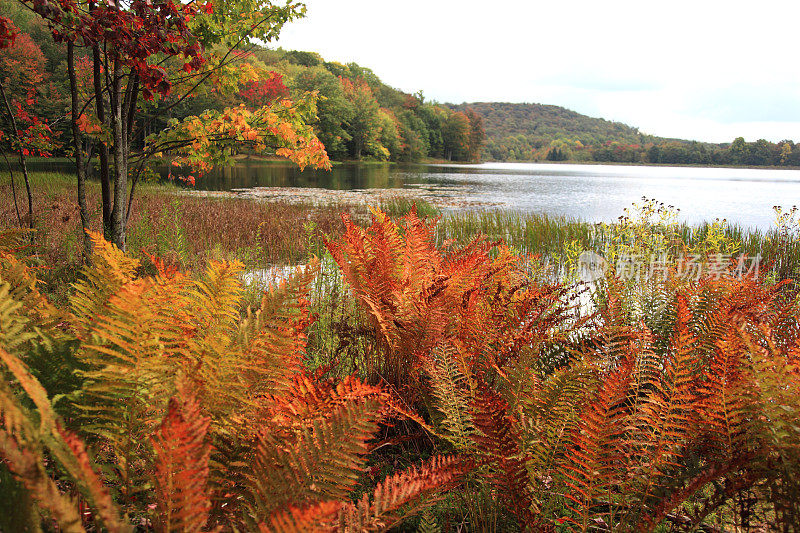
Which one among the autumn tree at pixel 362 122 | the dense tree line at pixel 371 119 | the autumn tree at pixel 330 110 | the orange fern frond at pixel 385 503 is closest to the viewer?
the orange fern frond at pixel 385 503

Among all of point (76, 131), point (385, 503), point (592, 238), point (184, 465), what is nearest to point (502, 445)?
point (385, 503)

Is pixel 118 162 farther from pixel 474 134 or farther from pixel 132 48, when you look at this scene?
pixel 474 134

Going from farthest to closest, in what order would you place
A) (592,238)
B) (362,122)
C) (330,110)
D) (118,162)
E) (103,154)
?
(362,122), (330,110), (592,238), (103,154), (118,162)

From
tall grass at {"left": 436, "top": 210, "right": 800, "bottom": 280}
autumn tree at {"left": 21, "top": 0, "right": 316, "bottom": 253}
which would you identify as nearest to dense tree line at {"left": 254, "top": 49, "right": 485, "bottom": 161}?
tall grass at {"left": 436, "top": 210, "right": 800, "bottom": 280}

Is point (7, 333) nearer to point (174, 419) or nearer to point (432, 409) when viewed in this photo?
point (174, 419)

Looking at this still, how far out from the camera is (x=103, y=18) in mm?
2365

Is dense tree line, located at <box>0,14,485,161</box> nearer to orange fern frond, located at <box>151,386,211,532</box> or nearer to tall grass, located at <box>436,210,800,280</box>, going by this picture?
orange fern frond, located at <box>151,386,211,532</box>

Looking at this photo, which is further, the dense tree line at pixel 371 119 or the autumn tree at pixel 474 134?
the autumn tree at pixel 474 134

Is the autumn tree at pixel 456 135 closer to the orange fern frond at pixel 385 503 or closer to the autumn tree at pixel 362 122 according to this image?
the autumn tree at pixel 362 122

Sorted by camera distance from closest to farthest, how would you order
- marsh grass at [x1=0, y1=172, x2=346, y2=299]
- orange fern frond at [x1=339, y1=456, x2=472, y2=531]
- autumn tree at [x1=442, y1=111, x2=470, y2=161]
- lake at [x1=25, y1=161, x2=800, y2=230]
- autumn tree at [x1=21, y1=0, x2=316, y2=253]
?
1. orange fern frond at [x1=339, y1=456, x2=472, y2=531]
2. autumn tree at [x1=21, y1=0, x2=316, y2=253]
3. marsh grass at [x1=0, y1=172, x2=346, y2=299]
4. lake at [x1=25, y1=161, x2=800, y2=230]
5. autumn tree at [x1=442, y1=111, x2=470, y2=161]

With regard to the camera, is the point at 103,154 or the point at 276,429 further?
the point at 103,154

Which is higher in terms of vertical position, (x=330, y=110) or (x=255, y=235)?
(x=330, y=110)

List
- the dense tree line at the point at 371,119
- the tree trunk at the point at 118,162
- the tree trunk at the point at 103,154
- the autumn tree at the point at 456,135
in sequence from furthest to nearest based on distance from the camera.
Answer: the autumn tree at the point at 456,135, the dense tree line at the point at 371,119, the tree trunk at the point at 103,154, the tree trunk at the point at 118,162

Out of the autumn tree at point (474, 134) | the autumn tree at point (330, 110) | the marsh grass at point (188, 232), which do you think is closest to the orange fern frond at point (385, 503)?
the marsh grass at point (188, 232)
